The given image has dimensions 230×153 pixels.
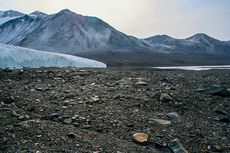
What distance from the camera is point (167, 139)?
620 centimetres

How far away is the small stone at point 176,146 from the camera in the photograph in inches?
226

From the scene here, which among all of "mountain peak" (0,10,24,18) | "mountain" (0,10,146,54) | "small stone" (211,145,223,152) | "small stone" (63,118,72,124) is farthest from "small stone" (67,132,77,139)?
"mountain peak" (0,10,24,18)

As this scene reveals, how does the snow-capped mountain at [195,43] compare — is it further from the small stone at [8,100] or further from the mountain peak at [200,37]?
the small stone at [8,100]

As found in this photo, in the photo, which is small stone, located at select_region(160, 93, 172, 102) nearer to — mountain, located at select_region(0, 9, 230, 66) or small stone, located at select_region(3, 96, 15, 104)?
small stone, located at select_region(3, 96, 15, 104)

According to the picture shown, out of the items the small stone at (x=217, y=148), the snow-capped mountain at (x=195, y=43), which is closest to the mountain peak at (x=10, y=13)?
the snow-capped mountain at (x=195, y=43)

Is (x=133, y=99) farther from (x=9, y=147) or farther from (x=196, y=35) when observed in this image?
(x=196, y=35)

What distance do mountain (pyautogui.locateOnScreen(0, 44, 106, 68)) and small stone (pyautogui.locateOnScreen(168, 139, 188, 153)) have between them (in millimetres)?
13482

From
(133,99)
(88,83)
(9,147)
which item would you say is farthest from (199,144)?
(88,83)

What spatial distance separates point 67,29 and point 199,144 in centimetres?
9917

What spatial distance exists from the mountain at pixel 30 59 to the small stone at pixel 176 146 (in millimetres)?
13482

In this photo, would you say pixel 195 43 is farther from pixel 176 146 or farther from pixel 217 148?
pixel 176 146

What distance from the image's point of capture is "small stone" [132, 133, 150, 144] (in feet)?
19.6

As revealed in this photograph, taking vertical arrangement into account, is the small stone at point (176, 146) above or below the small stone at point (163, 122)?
below

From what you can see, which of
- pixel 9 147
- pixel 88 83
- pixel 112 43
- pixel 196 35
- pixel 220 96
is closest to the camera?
pixel 9 147
